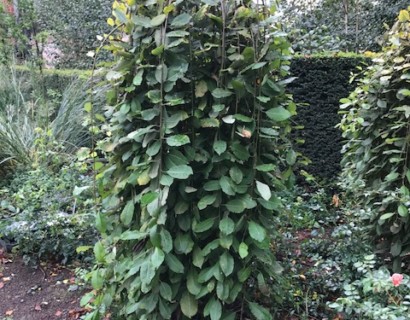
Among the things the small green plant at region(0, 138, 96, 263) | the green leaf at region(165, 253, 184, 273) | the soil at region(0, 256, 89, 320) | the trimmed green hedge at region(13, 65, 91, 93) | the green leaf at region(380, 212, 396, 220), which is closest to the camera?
the green leaf at region(165, 253, 184, 273)

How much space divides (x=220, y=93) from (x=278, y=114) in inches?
9.9

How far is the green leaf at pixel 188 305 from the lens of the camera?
1.67 meters

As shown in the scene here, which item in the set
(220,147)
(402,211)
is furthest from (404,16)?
(220,147)

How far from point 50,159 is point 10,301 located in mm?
2028

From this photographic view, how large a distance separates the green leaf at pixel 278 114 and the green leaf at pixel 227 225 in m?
0.44

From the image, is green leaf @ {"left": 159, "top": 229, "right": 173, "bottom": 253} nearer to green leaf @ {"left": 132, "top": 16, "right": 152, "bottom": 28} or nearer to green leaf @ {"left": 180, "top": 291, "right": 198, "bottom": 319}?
green leaf @ {"left": 180, "top": 291, "right": 198, "bottom": 319}

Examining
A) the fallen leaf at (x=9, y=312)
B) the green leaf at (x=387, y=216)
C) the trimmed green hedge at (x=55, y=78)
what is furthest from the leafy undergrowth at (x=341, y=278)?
the trimmed green hedge at (x=55, y=78)

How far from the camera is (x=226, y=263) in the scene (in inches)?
64.2

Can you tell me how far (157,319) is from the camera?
1704 millimetres

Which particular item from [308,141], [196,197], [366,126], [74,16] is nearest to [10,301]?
[196,197]

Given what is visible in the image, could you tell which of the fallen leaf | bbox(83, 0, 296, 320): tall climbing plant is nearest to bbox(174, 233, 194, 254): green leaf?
bbox(83, 0, 296, 320): tall climbing plant

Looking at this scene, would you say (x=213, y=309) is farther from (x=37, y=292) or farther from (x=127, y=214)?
(x=37, y=292)

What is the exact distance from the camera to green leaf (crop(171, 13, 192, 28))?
1.56 m

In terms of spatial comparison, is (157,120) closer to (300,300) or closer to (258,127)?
(258,127)
